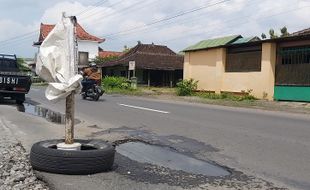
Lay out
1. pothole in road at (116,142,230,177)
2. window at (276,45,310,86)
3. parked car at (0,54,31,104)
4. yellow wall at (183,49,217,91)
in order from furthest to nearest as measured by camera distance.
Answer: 1. yellow wall at (183,49,217,91)
2. window at (276,45,310,86)
3. parked car at (0,54,31,104)
4. pothole in road at (116,142,230,177)

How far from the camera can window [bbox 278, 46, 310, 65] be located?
78.6ft

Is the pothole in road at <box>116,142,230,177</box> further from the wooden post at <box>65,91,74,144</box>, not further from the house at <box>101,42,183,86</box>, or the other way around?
the house at <box>101,42,183,86</box>

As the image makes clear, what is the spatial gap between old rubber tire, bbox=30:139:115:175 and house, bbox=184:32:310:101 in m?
18.6

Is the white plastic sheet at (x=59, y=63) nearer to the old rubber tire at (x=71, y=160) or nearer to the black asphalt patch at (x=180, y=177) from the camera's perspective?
the old rubber tire at (x=71, y=160)

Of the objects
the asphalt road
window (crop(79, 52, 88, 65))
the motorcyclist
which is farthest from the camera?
window (crop(79, 52, 88, 65))

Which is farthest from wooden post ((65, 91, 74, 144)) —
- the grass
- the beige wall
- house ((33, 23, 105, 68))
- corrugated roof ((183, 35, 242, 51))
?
house ((33, 23, 105, 68))

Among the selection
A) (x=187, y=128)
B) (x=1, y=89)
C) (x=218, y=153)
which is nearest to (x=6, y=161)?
(x=218, y=153)

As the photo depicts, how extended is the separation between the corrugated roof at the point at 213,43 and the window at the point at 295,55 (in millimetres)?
5923

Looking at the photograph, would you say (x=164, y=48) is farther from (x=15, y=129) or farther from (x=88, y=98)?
(x=15, y=129)

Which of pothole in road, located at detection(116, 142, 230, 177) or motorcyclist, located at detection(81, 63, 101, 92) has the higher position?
motorcyclist, located at detection(81, 63, 101, 92)

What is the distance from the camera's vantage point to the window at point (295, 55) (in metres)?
24.0

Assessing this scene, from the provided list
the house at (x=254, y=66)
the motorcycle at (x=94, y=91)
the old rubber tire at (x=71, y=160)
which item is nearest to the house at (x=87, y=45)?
the house at (x=254, y=66)

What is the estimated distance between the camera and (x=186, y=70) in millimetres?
35188

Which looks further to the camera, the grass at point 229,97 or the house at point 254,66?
the grass at point 229,97
